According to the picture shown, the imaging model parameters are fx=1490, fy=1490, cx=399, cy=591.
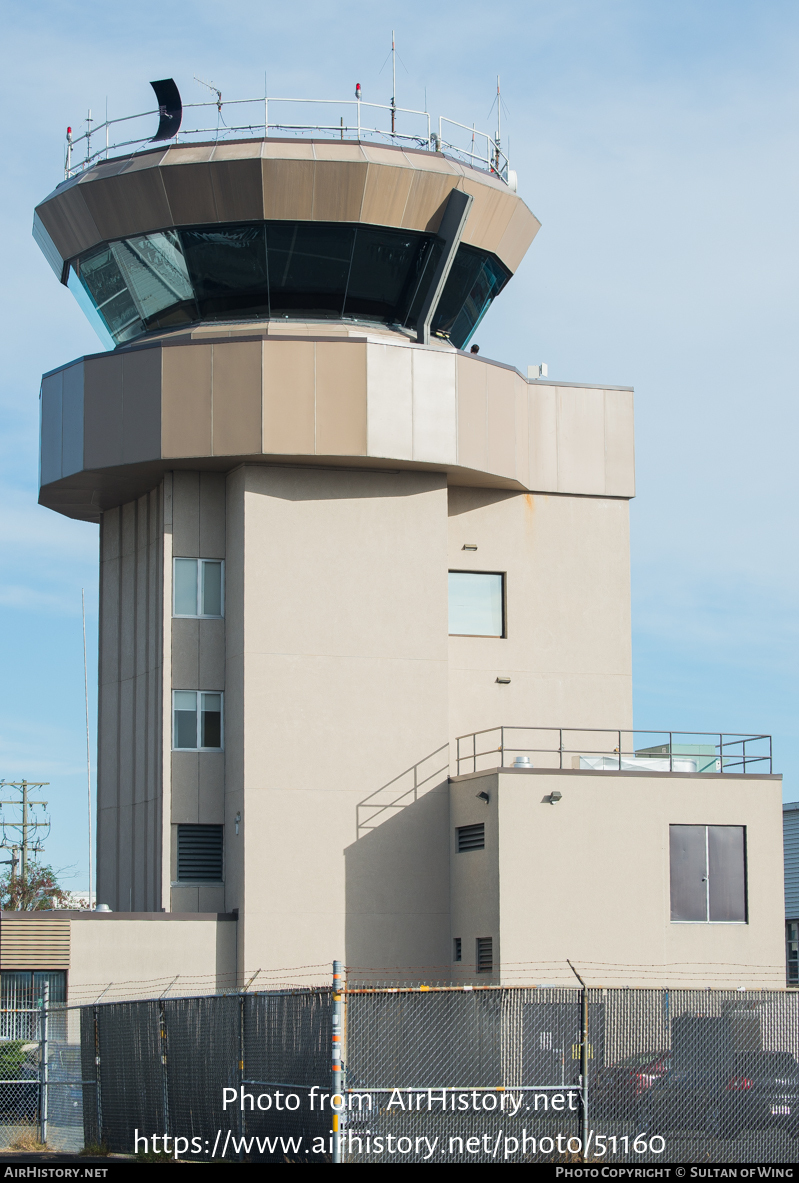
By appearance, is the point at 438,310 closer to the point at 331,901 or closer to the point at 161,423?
the point at 161,423

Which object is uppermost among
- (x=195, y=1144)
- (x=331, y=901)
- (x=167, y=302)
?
(x=167, y=302)

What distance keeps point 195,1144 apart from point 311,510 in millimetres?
13580

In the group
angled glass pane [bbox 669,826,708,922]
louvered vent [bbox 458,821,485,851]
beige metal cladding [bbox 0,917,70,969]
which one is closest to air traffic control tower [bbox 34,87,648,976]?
louvered vent [bbox 458,821,485,851]

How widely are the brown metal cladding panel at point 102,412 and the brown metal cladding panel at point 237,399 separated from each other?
2084 mm

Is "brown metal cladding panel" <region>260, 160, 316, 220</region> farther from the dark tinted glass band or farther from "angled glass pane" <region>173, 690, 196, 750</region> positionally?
"angled glass pane" <region>173, 690, 196, 750</region>

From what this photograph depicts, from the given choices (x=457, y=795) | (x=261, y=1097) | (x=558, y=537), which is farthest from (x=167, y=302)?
(x=261, y=1097)

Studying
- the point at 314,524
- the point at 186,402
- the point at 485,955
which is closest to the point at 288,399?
the point at 186,402

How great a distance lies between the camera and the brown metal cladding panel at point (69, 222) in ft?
99.1

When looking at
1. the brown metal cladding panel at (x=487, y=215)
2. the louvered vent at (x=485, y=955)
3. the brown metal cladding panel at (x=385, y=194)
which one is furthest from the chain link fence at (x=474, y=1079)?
the brown metal cladding panel at (x=487, y=215)

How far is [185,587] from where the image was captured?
95.2 ft

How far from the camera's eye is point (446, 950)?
91.9ft
